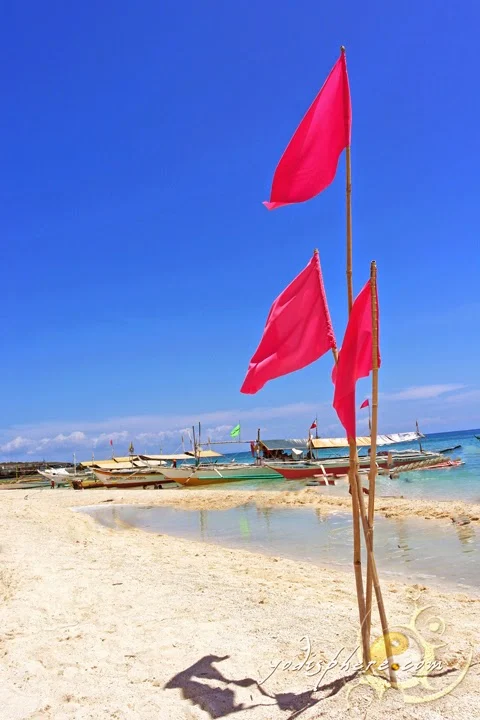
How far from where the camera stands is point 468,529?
13.7 meters

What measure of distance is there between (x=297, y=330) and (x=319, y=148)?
1.64 m

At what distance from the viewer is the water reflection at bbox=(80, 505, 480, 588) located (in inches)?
403

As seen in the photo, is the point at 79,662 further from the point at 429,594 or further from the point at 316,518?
the point at 316,518

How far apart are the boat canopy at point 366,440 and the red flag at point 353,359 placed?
35666 millimetres

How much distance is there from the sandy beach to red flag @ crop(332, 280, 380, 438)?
223 centimetres

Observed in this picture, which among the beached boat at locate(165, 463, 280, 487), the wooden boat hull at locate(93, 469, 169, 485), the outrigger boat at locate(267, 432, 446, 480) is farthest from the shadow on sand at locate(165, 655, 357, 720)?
the wooden boat hull at locate(93, 469, 169, 485)

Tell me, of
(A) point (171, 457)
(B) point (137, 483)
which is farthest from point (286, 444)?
(B) point (137, 483)

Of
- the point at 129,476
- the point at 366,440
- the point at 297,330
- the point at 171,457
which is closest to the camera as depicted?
the point at 297,330

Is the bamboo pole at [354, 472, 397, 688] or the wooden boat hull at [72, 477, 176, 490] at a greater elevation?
the bamboo pole at [354, 472, 397, 688]

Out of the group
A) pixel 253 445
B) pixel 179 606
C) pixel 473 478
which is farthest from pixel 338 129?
pixel 253 445

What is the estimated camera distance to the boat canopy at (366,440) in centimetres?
4260

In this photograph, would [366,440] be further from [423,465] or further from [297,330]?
[297,330]

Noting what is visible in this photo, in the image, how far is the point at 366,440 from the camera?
4253cm

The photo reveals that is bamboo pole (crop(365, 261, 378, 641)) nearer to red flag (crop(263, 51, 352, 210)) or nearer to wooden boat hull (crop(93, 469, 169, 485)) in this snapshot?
red flag (crop(263, 51, 352, 210))
